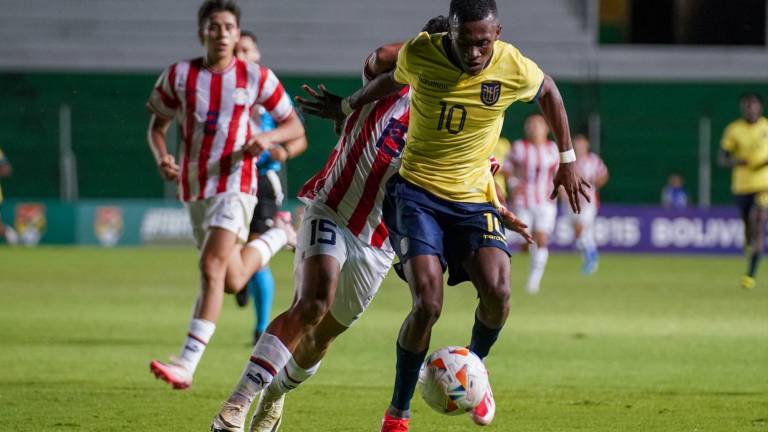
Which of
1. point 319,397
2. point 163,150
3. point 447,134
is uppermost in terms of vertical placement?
point 447,134

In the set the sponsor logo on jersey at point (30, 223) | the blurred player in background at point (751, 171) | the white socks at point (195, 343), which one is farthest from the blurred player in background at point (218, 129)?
the sponsor logo on jersey at point (30, 223)

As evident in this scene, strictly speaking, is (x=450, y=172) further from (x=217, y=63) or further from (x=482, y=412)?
(x=217, y=63)

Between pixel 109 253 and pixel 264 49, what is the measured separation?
9.15m

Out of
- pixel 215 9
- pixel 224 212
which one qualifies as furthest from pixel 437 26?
pixel 224 212

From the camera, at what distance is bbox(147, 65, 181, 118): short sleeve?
8391 millimetres

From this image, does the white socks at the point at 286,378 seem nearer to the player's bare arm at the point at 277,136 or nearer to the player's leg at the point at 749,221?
the player's bare arm at the point at 277,136

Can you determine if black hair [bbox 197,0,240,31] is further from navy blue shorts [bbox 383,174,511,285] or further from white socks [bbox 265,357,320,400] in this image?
white socks [bbox 265,357,320,400]

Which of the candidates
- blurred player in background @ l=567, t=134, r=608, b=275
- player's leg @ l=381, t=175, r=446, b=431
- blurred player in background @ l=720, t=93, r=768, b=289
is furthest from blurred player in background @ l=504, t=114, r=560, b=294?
player's leg @ l=381, t=175, r=446, b=431

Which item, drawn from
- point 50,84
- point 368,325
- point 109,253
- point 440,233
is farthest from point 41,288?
point 50,84

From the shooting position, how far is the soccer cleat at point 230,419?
19.7ft

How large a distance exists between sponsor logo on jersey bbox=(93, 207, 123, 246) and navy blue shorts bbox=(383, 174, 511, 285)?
837 inches

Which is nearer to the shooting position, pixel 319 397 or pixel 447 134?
pixel 447 134

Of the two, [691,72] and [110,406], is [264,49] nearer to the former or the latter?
[691,72]

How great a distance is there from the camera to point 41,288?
16672 millimetres
